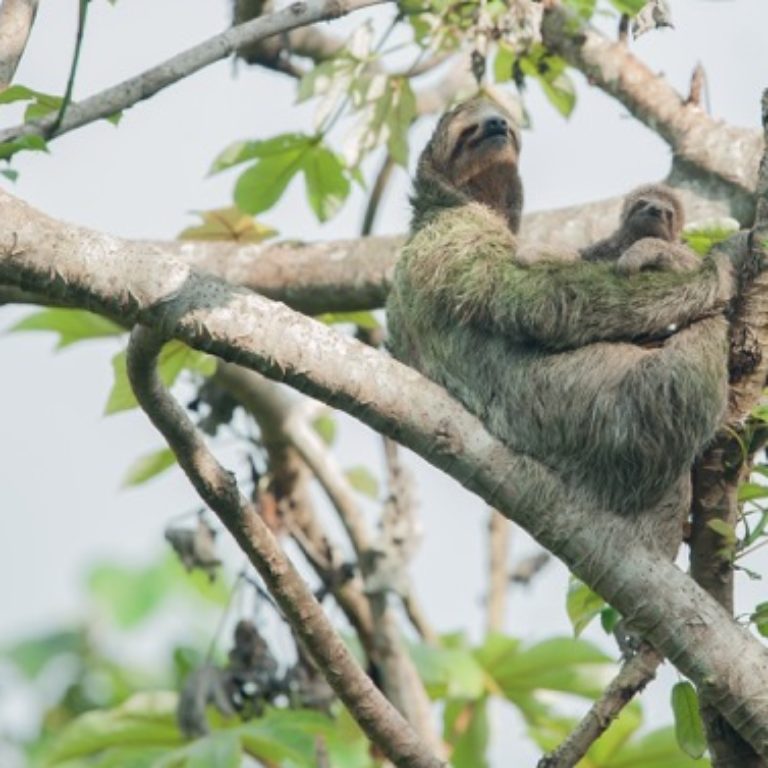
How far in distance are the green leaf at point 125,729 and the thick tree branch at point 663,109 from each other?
483 centimetres

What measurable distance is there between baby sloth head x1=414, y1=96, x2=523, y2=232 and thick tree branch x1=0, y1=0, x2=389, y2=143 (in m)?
1.35

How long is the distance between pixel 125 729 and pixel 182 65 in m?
4.31

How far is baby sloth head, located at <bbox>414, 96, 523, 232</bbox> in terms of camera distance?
8312mm

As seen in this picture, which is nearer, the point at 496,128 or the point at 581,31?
the point at 496,128

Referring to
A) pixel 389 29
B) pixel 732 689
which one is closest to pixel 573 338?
pixel 732 689

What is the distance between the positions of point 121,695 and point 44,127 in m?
7.42

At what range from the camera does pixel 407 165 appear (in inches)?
392

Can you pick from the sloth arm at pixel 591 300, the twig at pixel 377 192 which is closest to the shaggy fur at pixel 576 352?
the sloth arm at pixel 591 300

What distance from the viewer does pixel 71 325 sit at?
10.3 m

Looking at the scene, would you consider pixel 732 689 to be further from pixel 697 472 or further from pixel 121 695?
pixel 121 695

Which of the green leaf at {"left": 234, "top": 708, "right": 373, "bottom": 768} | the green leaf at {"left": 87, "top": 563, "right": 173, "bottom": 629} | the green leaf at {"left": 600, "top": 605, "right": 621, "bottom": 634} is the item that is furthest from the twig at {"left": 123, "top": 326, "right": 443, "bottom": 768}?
the green leaf at {"left": 87, "top": 563, "right": 173, "bottom": 629}

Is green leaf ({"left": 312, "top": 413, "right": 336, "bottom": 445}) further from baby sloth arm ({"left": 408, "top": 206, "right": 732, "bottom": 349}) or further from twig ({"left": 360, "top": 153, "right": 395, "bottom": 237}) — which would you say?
baby sloth arm ({"left": 408, "top": 206, "right": 732, "bottom": 349})

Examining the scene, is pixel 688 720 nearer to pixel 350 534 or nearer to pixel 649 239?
pixel 649 239

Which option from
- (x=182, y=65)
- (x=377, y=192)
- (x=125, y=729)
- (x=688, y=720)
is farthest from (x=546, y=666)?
(x=182, y=65)
